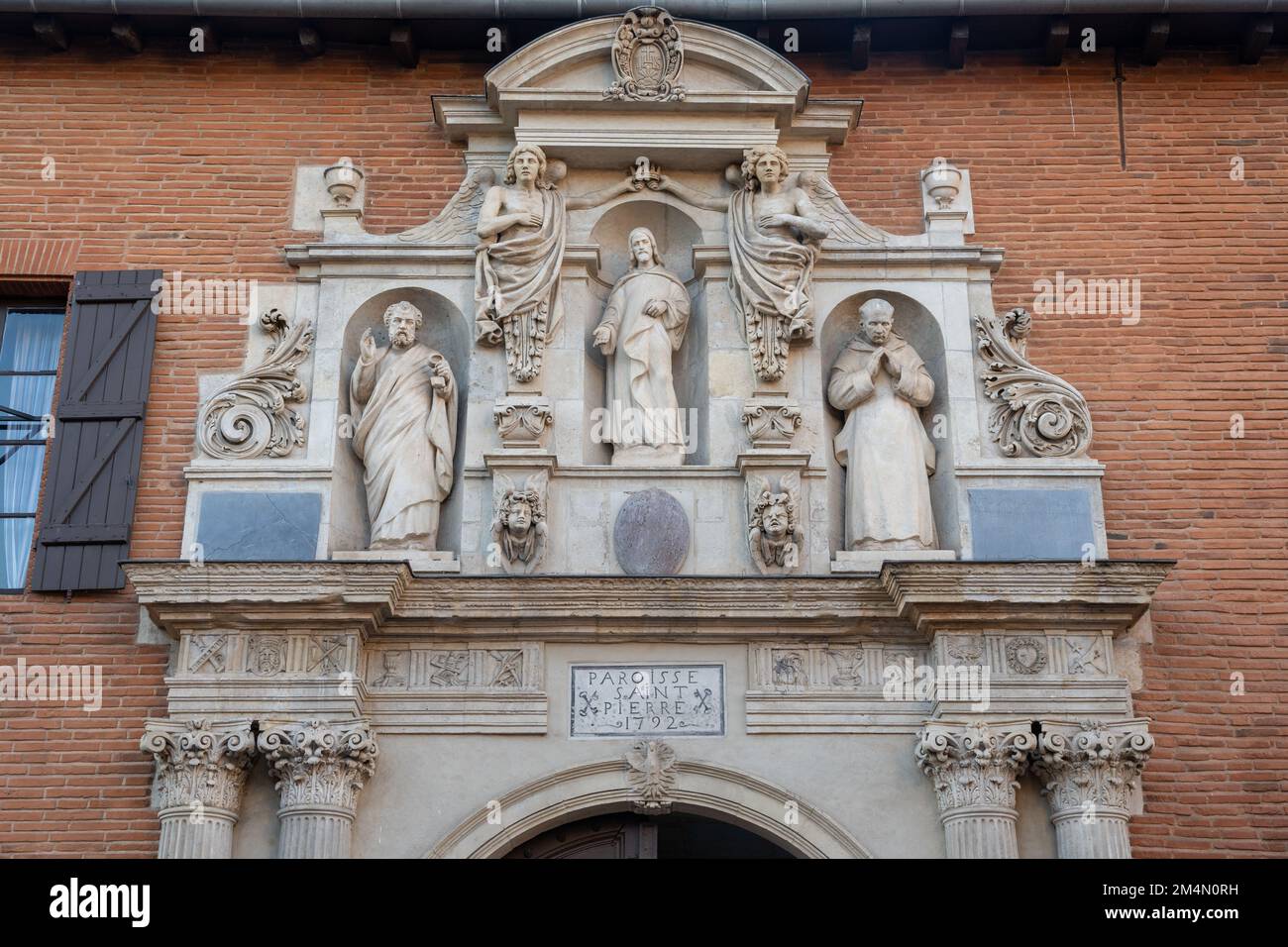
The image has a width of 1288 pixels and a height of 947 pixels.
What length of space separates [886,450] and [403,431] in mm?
3012

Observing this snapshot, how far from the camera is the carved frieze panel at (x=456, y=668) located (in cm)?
1118

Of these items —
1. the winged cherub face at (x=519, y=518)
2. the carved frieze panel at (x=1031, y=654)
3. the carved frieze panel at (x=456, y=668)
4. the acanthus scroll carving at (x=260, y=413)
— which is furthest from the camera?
the acanthus scroll carving at (x=260, y=413)

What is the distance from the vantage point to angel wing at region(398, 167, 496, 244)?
12438mm

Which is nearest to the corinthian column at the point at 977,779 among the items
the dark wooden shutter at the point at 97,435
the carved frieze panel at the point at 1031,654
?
A: the carved frieze panel at the point at 1031,654

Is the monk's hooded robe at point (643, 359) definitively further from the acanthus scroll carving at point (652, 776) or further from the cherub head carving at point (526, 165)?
the acanthus scroll carving at point (652, 776)

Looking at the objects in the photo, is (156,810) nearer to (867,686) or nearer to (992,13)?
(867,686)

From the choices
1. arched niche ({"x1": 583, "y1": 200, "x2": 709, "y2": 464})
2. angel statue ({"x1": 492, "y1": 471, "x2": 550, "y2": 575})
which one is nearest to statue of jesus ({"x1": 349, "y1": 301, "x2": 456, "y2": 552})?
angel statue ({"x1": 492, "y1": 471, "x2": 550, "y2": 575})

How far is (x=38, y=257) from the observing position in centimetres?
1256

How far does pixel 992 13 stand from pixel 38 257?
6.67m

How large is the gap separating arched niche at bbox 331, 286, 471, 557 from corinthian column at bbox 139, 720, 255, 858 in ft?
4.69

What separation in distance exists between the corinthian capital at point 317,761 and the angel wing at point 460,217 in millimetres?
3432

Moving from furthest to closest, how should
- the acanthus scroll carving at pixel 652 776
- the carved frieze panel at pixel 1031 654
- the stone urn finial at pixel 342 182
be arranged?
the stone urn finial at pixel 342 182
the carved frieze panel at pixel 1031 654
the acanthus scroll carving at pixel 652 776

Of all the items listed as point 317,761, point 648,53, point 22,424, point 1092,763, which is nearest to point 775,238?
point 648,53

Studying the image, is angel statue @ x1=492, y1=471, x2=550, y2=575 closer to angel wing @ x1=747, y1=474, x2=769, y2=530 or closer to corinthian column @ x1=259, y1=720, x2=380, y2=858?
angel wing @ x1=747, y1=474, x2=769, y2=530
